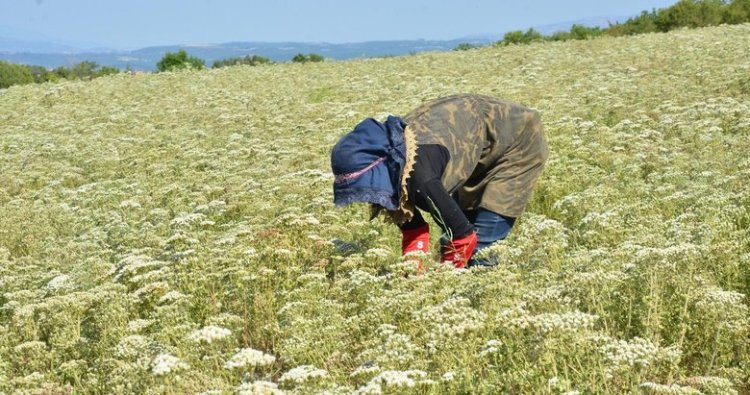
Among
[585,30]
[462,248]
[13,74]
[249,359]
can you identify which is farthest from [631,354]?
[13,74]

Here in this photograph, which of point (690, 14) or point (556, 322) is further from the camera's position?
point (690, 14)

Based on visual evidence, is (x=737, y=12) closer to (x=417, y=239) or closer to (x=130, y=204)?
(x=130, y=204)

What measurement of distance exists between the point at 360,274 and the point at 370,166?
0.73 metres

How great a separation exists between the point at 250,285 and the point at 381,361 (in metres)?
2.63

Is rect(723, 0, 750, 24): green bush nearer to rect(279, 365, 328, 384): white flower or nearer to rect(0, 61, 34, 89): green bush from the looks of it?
rect(279, 365, 328, 384): white flower

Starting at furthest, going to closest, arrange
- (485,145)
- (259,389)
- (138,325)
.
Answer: (485,145) < (138,325) < (259,389)

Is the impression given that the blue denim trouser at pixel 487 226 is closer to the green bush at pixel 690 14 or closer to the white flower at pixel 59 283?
the white flower at pixel 59 283

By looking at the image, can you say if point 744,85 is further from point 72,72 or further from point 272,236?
point 72,72

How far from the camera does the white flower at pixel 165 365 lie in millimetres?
4012

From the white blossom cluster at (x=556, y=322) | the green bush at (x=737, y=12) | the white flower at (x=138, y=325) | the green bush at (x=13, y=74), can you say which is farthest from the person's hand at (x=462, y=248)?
the green bush at (x=13, y=74)

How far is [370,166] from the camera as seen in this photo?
17.9 ft

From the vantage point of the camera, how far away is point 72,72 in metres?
54.1

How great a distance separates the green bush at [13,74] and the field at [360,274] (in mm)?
81902

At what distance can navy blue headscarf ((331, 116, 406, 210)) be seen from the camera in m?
5.40
